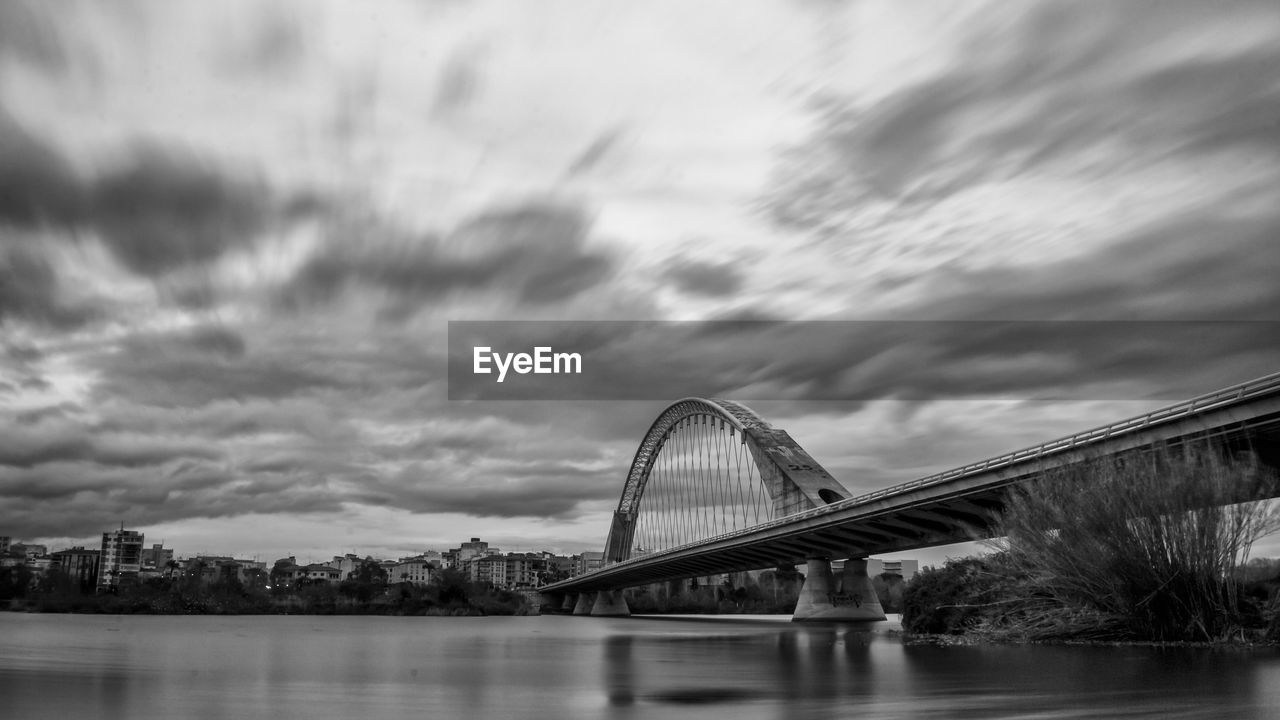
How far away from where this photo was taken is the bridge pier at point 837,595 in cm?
6297

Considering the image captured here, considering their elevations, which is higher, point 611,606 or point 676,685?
point 676,685

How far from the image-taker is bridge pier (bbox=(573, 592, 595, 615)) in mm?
123938

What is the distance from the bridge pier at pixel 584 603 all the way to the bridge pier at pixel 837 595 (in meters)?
61.8

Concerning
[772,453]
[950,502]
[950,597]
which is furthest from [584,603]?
[950,597]

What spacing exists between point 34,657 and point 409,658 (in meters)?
9.52

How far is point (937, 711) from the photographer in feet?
37.8

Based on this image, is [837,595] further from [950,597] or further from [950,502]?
[950,597]

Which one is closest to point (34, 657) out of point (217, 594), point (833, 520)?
point (833, 520)

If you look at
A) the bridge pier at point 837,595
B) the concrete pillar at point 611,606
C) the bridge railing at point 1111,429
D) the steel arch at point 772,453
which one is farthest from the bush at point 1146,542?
the concrete pillar at point 611,606

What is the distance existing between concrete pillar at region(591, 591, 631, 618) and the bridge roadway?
2896 cm

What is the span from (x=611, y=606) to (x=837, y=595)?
56.8 meters

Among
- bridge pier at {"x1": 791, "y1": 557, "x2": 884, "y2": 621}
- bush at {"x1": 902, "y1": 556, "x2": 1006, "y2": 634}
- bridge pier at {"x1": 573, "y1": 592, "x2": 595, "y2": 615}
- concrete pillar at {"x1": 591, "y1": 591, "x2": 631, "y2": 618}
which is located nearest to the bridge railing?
bush at {"x1": 902, "y1": 556, "x2": 1006, "y2": 634}

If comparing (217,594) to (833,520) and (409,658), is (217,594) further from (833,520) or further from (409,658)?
(409,658)

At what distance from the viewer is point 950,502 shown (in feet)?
141
